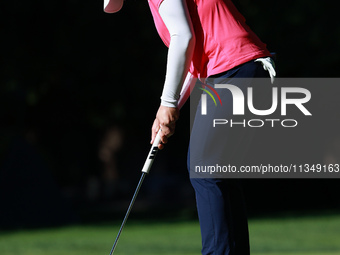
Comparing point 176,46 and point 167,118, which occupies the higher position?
point 176,46

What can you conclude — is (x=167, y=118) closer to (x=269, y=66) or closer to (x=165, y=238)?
(x=269, y=66)

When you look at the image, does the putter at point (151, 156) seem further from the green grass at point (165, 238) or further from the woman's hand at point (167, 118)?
the green grass at point (165, 238)

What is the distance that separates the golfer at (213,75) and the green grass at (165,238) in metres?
5.51

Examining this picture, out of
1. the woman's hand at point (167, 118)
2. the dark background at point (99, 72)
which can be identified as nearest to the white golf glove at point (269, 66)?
the woman's hand at point (167, 118)

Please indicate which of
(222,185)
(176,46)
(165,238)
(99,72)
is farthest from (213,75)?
(99,72)

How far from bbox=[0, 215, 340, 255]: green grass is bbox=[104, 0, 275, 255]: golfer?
18.1 ft

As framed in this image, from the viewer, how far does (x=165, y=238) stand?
1306 cm

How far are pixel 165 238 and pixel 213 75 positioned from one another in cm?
1004

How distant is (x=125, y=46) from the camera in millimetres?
19375

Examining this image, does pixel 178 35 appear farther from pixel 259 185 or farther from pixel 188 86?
pixel 259 185

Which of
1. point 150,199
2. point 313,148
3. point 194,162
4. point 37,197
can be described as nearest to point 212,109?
point 194,162

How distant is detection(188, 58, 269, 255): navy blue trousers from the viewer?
3.14 metres

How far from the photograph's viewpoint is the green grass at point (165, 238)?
10.2 meters

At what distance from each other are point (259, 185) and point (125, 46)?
19.9ft
